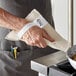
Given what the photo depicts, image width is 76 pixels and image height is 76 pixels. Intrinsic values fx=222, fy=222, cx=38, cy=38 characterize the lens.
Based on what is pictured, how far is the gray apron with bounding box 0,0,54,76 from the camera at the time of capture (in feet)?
3.51

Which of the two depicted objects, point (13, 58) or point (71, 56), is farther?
point (13, 58)

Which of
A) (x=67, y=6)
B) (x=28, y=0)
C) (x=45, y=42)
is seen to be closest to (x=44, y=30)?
(x=45, y=42)

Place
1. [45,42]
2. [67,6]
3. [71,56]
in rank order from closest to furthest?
[71,56], [45,42], [67,6]

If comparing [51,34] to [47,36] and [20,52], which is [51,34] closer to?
[47,36]

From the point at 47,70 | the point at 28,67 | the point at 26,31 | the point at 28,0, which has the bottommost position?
the point at 28,67

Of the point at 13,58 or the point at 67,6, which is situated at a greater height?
the point at 67,6

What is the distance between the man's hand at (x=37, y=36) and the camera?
77cm

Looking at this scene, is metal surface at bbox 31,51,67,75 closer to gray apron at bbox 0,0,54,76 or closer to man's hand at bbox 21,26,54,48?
man's hand at bbox 21,26,54,48

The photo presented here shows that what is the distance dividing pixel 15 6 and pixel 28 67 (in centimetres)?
30

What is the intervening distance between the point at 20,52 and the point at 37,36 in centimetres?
34

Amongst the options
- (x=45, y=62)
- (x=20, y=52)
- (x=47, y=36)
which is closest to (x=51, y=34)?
(x=47, y=36)

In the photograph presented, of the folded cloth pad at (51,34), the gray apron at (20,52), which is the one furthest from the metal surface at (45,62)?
the gray apron at (20,52)

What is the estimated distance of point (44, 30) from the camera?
2.63 ft

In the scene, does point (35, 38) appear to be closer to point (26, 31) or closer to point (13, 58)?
point (26, 31)
